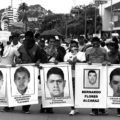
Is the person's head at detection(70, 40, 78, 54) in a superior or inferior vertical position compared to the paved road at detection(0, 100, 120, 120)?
superior

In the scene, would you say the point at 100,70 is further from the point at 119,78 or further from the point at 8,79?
the point at 8,79

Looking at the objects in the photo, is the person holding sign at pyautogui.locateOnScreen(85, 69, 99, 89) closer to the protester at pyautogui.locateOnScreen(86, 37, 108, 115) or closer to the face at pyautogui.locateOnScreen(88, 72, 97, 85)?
the face at pyautogui.locateOnScreen(88, 72, 97, 85)

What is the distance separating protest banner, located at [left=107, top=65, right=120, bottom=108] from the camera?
1086cm

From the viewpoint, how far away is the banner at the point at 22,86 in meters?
11.0

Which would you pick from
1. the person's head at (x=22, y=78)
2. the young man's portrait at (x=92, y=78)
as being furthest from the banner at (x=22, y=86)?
the young man's portrait at (x=92, y=78)

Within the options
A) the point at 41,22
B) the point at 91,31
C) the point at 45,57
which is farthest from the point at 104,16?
the point at 45,57

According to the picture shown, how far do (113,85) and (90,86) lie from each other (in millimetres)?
499

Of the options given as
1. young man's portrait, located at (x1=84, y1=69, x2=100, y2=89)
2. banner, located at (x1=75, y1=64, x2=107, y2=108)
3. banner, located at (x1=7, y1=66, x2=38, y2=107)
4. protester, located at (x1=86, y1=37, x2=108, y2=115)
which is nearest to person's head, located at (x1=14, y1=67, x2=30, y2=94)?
banner, located at (x1=7, y1=66, x2=38, y2=107)

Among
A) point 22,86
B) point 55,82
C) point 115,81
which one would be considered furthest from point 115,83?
point 22,86

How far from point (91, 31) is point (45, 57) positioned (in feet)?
325

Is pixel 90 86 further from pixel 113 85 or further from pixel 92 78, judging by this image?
pixel 113 85

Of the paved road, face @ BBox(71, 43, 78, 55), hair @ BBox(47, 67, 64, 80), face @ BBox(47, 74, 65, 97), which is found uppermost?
face @ BBox(71, 43, 78, 55)

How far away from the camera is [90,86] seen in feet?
35.9

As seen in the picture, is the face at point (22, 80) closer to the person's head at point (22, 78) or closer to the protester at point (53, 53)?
the person's head at point (22, 78)
